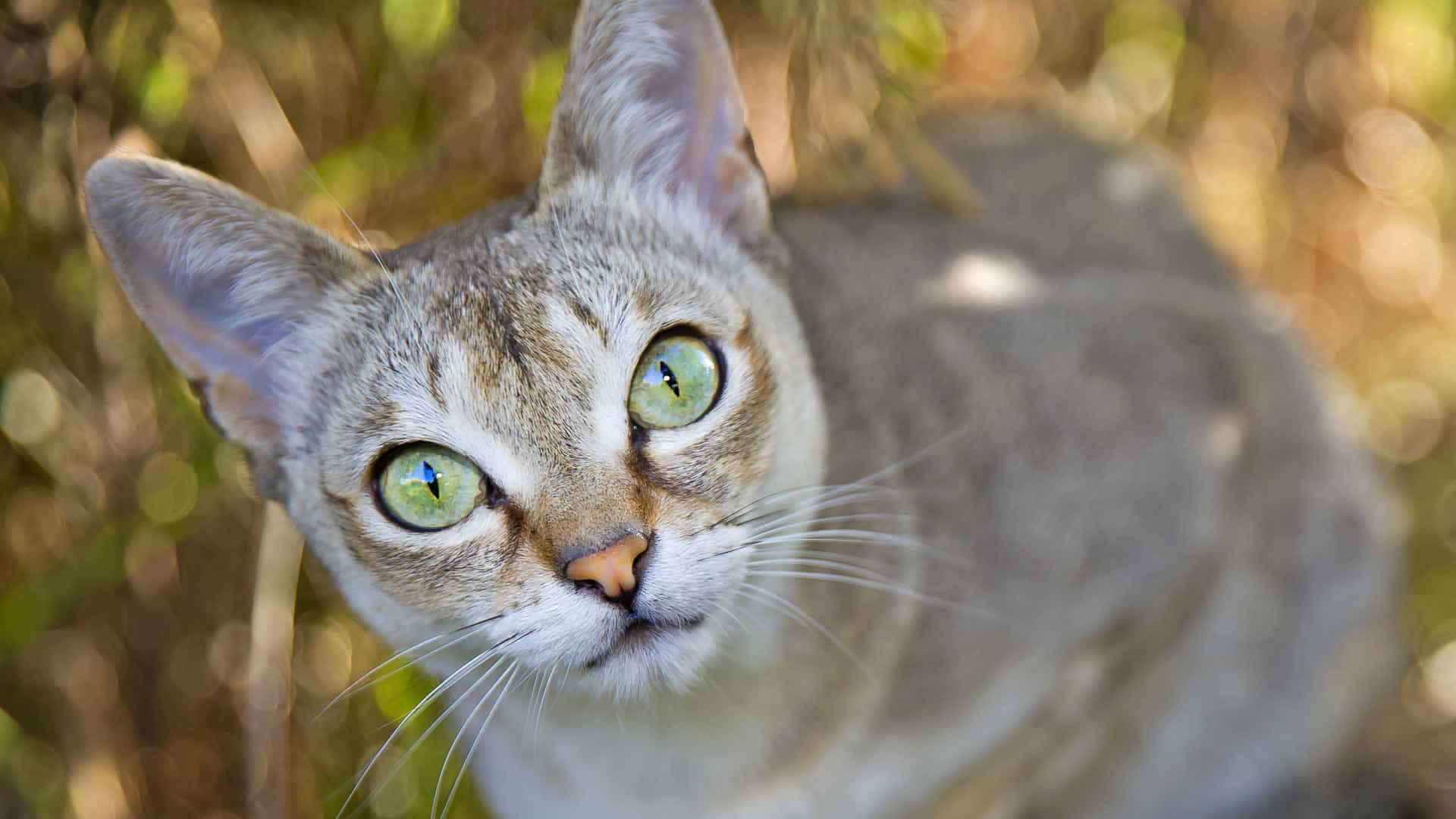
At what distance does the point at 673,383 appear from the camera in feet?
4.28

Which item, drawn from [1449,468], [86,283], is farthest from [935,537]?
[1449,468]

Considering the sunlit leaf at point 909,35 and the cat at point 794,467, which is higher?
the sunlit leaf at point 909,35

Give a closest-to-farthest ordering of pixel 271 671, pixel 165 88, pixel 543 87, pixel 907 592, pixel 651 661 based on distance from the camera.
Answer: pixel 651 661, pixel 907 592, pixel 165 88, pixel 543 87, pixel 271 671

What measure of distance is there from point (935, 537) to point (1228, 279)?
37.7 inches

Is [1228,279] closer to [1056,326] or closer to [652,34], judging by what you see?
[1056,326]

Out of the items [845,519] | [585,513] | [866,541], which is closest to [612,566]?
[585,513]

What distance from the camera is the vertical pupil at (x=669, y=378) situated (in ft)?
4.26

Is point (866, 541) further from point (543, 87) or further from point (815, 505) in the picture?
point (543, 87)

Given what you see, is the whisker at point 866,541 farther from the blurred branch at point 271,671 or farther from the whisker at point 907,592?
the blurred branch at point 271,671

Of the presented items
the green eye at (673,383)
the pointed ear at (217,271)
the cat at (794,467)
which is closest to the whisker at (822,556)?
the cat at (794,467)

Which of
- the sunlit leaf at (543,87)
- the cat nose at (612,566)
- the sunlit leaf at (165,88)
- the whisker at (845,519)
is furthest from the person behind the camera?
the sunlit leaf at (543,87)

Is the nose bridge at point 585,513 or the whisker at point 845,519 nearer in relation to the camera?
the nose bridge at point 585,513

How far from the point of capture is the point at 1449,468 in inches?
113

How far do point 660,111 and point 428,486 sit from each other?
0.53 metres
